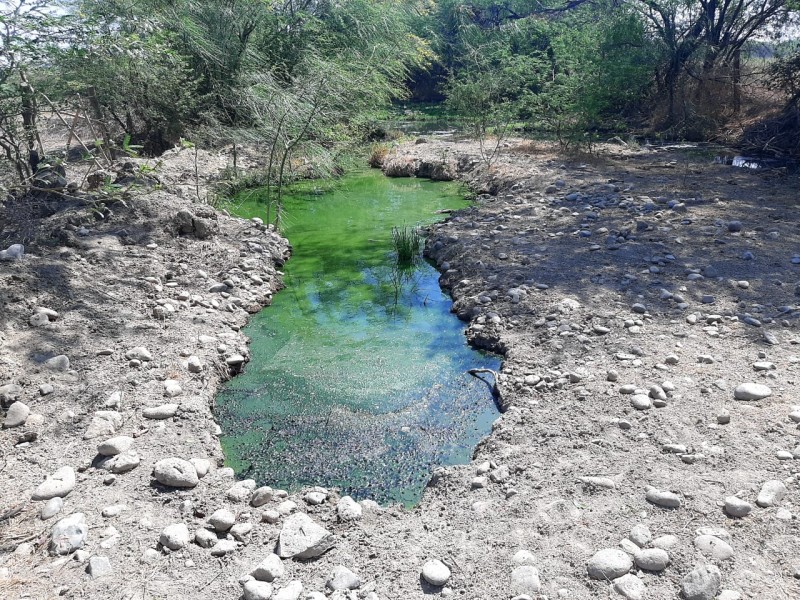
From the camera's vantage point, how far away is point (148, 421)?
3805mm

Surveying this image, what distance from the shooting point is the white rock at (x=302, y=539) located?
2.74 meters

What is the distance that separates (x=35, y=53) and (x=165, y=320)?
8.85 ft

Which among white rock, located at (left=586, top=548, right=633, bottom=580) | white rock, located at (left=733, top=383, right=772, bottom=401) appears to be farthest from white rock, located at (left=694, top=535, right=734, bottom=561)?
white rock, located at (left=733, top=383, right=772, bottom=401)

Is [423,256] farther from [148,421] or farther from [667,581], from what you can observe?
[667,581]

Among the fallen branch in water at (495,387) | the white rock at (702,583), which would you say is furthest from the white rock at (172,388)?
the white rock at (702,583)

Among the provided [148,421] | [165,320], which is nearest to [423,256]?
[165,320]

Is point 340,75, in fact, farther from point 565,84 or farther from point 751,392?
point 751,392

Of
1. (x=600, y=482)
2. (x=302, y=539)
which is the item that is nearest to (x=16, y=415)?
(x=302, y=539)

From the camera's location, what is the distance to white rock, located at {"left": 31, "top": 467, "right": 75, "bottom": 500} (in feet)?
10.0

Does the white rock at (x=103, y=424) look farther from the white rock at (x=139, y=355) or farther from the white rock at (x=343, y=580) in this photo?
the white rock at (x=343, y=580)

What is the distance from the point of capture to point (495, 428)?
12.7 feet

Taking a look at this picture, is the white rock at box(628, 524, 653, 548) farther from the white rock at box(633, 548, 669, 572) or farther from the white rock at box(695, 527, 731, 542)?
the white rock at box(695, 527, 731, 542)

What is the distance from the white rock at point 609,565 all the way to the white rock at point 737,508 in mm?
577

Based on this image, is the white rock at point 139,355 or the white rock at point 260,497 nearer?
the white rock at point 260,497
